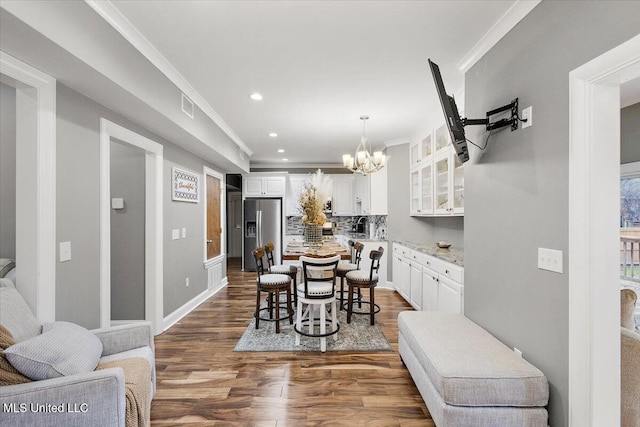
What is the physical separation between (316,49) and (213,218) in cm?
373

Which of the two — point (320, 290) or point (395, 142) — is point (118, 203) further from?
point (395, 142)

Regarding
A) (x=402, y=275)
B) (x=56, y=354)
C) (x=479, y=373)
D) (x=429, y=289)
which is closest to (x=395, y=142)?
(x=402, y=275)

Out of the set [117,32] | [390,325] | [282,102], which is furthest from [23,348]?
[390,325]

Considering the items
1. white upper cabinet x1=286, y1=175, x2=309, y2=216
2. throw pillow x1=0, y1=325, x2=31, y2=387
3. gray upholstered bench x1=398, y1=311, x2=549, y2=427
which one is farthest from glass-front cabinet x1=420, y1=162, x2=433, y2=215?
throw pillow x1=0, y1=325, x2=31, y2=387

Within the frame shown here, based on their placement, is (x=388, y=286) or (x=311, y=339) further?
(x=388, y=286)

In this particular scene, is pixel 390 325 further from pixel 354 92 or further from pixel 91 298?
pixel 91 298

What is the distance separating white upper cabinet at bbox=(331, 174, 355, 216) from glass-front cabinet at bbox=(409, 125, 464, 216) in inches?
89.0

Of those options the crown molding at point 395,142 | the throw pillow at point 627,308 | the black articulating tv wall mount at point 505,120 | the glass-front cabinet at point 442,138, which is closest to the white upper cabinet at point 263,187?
the crown molding at point 395,142

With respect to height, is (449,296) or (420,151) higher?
(420,151)

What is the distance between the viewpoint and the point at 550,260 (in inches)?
64.5

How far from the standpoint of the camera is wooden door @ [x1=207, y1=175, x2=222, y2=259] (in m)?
5.02

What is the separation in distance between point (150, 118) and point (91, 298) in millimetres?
1691

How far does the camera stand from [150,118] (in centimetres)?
280

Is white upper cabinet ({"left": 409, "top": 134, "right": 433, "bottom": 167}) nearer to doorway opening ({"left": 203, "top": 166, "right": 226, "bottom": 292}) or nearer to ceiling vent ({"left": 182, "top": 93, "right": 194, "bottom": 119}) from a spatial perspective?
ceiling vent ({"left": 182, "top": 93, "right": 194, "bottom": 119})
